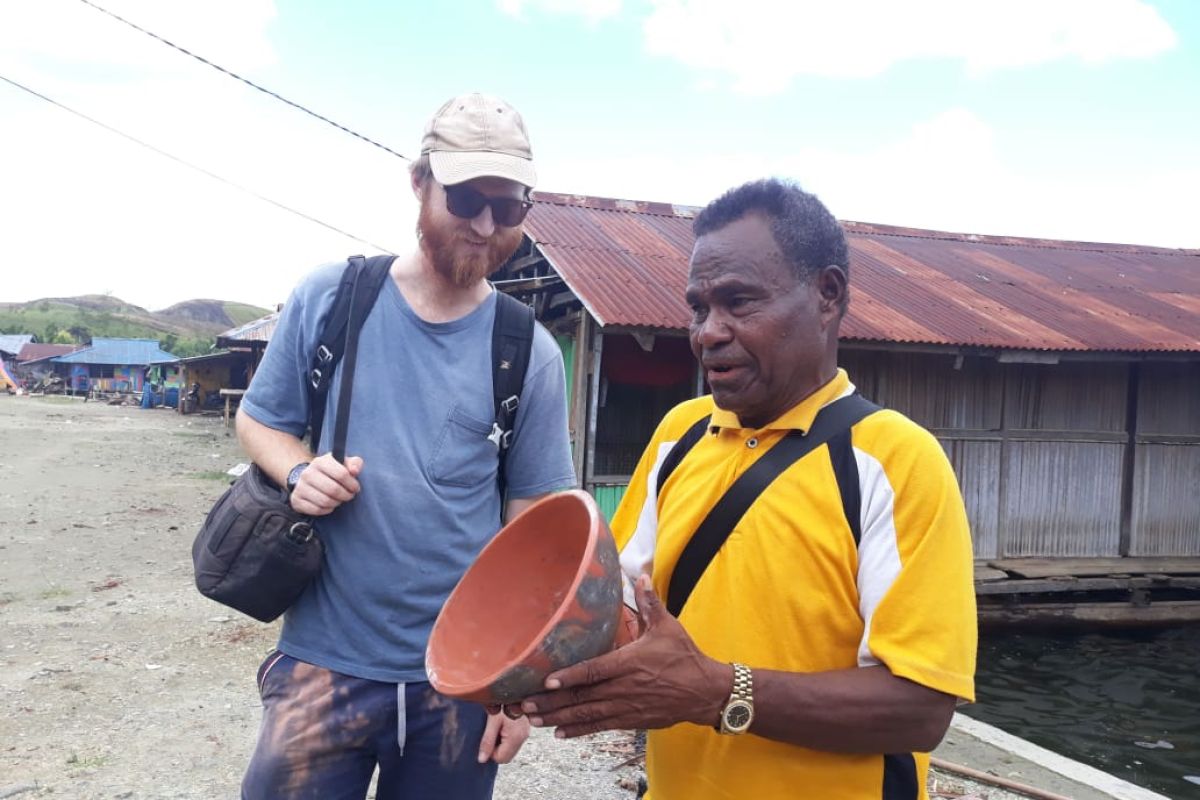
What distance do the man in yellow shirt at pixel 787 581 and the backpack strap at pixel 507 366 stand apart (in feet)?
1.57

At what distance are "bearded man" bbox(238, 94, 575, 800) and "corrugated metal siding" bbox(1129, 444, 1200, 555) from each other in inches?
390

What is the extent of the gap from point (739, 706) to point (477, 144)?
127 cm

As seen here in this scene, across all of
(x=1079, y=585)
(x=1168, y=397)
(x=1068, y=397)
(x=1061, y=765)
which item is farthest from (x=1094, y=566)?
(x=1061, y=765)

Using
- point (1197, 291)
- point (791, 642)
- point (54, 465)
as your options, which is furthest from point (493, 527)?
point (54, 465)

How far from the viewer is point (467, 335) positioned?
6.31 ft

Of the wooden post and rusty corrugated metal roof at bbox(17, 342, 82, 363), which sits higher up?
the wooden post

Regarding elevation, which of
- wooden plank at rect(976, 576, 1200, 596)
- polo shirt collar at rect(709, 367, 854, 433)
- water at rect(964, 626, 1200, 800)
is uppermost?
polo shirt collar at rect(709, 367, 854, 433)

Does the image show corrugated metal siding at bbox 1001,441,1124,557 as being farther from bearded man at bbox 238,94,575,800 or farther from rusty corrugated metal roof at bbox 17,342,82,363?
rusty corrugated metal roof at bbox 17,342,82,363

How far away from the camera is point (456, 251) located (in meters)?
1.86

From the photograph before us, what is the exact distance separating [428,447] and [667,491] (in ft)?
1.88

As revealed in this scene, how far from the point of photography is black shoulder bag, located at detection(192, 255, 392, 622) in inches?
69.2

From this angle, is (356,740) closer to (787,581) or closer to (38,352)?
(787,581)

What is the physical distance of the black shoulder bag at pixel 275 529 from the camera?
1.76 meters

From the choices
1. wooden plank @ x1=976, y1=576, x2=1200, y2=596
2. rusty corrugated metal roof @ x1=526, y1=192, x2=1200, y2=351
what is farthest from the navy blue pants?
wooden plank @ x1=976, y1=576, x2=1200, y2=596
